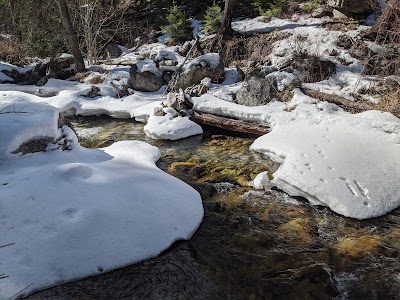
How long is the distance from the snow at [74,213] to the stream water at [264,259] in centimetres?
15

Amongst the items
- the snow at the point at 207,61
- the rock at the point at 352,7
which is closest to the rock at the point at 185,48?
the snow at the point at 207,61

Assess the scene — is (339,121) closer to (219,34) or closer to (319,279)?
(319,279)

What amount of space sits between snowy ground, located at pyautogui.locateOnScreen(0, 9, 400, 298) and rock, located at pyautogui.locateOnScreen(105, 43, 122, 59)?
674cm

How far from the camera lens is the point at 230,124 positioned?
25.9ft

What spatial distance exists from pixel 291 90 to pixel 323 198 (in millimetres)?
4432

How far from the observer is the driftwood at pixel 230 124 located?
24.6 ft

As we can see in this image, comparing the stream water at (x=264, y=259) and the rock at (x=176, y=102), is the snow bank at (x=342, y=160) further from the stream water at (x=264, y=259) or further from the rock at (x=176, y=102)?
the rock at (x=176, y=102)

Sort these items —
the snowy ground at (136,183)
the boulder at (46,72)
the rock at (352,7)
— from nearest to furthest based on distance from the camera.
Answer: the snowy ground at (136,183)
the rock at (352,7)
the boulder at (46,72)

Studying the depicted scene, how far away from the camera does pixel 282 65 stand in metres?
9.48

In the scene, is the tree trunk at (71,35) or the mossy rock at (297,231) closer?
the mossy rock at (297,231)

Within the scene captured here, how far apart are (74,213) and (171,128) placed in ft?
13.1

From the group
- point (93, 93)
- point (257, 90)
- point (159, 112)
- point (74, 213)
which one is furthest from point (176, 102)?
point (74, 213)

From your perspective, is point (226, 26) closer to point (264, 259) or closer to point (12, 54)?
point (12, 54)

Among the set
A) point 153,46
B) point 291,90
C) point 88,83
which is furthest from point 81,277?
point 153,46
